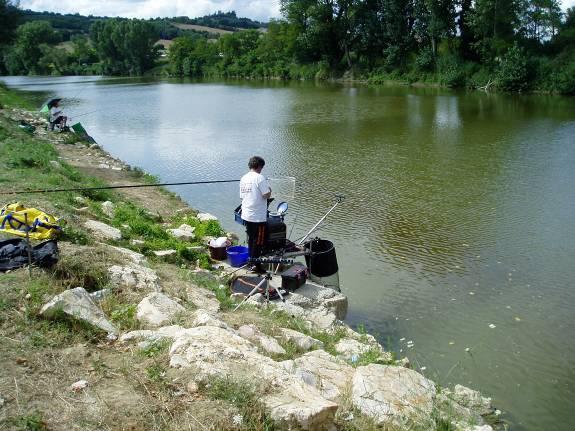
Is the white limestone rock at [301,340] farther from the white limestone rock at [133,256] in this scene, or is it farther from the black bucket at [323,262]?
the white limestone rock at [133,256]

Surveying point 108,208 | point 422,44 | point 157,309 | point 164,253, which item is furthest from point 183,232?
point 422,44

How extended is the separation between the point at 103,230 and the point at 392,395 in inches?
A: 214

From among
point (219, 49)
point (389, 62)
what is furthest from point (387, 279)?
point (219, 49)

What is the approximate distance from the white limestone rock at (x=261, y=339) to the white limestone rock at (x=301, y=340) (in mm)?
260

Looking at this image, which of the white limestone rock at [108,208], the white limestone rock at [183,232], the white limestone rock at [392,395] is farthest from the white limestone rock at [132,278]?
the white limestone rock at [108,208]

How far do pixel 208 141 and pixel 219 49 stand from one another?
75533 millimetres

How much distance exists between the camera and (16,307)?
5.05 meters

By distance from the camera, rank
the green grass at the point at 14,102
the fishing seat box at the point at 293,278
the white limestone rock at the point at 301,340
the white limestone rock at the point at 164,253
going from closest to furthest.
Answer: the white limestone rock at the point at 301,340 < the fishing seat box at the point at 293,278 < the white limestone rock at the point at 164,253 < the green grass at the point at 14,102

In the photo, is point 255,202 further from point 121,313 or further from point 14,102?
point 14,102

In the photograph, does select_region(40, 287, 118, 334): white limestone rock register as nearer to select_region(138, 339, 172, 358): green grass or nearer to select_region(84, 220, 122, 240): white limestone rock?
select_region(138, 339, 172, 358): green grass

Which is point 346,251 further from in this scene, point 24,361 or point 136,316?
point 24,361

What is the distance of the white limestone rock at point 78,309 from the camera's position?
4.98 meters

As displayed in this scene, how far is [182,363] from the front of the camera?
443cm

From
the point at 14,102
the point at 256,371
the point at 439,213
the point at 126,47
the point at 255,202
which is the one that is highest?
the point at 126,47
